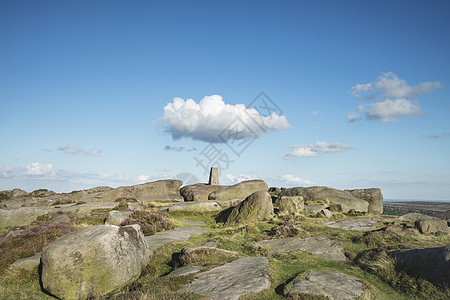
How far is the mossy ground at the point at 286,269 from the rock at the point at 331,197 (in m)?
12.6

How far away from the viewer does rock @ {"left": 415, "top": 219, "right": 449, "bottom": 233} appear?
16.8m

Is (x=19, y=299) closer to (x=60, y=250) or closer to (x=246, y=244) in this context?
(x=60, y=250)

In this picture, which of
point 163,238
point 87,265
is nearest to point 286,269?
point 87,265

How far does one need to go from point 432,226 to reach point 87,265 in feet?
63.8

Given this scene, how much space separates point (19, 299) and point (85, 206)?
19.4 meters

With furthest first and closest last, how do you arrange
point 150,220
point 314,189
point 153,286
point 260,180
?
point 260,180, point 314,189, point 150,220, point 153,286

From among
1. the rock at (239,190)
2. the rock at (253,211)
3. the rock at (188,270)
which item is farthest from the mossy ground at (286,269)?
the rock at (239,190)

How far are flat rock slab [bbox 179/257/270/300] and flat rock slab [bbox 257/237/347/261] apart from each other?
3.82m

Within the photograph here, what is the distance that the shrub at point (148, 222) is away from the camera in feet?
55.8

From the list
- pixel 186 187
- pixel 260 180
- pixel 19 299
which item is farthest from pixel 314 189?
pixel 19 299

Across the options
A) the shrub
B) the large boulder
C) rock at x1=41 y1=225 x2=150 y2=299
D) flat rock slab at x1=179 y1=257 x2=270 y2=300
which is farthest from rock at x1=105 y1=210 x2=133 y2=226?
the large boulder

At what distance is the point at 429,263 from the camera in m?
8.75

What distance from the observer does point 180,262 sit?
35.8 feet

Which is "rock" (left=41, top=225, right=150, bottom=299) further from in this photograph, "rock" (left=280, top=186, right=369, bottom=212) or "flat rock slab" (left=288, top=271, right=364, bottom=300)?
"rock" (left=280, top=186, right=369, bottom=212)
